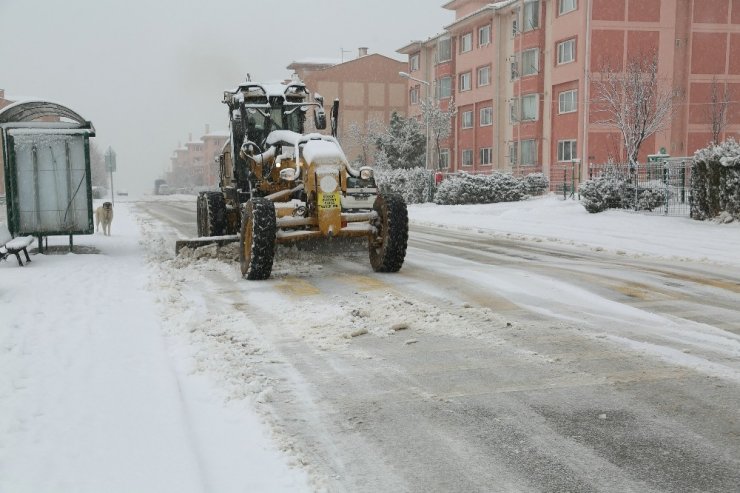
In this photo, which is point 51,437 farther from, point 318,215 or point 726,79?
point 726,79

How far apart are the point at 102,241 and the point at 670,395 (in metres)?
14.6

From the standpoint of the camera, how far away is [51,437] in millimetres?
4109

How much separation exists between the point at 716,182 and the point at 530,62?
2488 centimetres

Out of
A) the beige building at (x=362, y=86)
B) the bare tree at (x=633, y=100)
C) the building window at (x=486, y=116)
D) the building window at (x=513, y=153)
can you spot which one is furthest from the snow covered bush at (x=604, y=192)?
the beige building at (x=362, y=86)

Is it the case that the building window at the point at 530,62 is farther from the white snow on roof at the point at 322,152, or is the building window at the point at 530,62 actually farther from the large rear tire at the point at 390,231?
the white snow on roof at the point at 322,152

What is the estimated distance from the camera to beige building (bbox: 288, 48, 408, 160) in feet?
233

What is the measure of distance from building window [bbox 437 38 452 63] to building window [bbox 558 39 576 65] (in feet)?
49.0

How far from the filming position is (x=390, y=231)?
10.1m

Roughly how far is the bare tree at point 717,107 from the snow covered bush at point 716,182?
18.9 meters

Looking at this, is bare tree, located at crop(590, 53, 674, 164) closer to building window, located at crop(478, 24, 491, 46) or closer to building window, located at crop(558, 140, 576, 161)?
building window, located at crop(558, 140, 576, 161)

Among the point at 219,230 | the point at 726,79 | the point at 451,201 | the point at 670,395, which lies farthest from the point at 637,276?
the point at 726,79

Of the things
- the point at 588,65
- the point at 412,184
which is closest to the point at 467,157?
the point at 412,184

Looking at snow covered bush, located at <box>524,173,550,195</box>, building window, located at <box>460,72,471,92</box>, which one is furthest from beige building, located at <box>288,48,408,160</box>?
snow covered bush, located at <box>524,173,550,195</box>

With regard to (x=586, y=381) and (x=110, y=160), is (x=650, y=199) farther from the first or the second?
(x=110, y=160)
